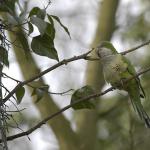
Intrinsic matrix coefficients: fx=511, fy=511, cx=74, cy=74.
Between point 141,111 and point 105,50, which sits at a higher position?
point 105,50

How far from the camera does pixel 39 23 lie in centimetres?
155

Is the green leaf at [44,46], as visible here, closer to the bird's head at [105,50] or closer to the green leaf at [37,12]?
the green leaf at [37,12]

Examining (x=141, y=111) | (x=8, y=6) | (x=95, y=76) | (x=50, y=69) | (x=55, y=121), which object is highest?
(x=95, y=76)

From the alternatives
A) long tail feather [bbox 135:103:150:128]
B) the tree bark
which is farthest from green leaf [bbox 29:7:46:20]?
the tree bark

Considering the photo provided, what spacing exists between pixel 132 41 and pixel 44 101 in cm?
197

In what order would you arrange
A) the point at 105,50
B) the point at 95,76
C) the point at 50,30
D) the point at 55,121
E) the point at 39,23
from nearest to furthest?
the point at 39,23
the point at 50,30
the point at 105,50
the point at 55,121
the point at 95,76

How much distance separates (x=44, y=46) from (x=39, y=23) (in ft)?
0.46

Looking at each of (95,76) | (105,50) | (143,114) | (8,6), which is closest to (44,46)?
(8,6)

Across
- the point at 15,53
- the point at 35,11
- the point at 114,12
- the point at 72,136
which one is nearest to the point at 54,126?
the point at 72,136

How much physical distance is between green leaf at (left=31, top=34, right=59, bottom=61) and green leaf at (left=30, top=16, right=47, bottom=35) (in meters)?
0.11

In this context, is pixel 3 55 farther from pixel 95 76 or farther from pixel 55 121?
pixel 95 76

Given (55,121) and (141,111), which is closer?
(141,111)

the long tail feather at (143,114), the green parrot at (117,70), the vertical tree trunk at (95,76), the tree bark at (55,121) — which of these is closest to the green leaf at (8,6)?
the green parrot at (117,70)

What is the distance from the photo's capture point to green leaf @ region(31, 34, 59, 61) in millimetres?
1666
